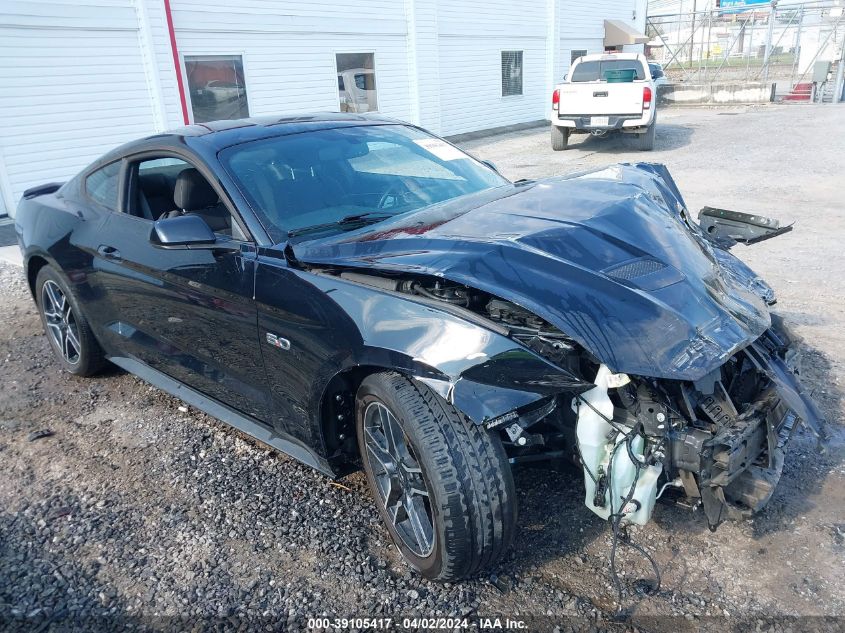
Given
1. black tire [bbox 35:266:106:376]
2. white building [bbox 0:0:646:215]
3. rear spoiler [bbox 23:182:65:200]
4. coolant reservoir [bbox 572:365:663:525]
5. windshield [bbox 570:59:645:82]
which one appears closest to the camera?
coolant reservoir [bbox 572:365:663:525]

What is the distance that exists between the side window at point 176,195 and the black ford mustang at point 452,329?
17 millimetres

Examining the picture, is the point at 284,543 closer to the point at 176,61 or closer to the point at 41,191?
the point at 41,191

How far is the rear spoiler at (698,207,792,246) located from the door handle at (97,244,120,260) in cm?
336

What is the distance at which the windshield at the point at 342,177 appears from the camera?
3.24 meters

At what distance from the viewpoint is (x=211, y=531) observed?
9.98 ft

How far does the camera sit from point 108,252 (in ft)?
12.8

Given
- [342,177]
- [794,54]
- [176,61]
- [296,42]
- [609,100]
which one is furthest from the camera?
[794,54]

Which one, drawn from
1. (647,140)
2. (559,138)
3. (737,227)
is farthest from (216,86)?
(737,227)

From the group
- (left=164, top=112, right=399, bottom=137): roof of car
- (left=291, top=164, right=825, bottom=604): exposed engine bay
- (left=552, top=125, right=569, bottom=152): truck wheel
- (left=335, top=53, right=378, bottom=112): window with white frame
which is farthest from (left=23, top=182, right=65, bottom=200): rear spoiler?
(left=552, top=125, right=569, bottom=152): truck wheel

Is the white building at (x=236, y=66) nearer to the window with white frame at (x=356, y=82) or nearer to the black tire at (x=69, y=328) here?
the window with white frame at (x=356, y=82)

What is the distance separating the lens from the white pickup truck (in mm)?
13836

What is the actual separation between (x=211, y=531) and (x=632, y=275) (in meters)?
2.11

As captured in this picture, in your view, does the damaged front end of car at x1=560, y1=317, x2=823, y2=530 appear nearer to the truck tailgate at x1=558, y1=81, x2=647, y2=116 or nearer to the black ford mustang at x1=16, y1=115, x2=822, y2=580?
the black ford mustang at x1=16, y1=115, x2=822, y2=580

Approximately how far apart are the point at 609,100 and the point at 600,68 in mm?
1320
